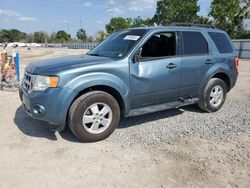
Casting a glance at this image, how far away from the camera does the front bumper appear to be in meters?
4.13

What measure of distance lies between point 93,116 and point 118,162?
37.1 inches

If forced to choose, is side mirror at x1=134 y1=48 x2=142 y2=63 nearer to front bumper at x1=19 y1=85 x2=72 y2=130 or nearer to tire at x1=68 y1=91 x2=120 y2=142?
tire at x1=68 y1=91 x2=120 y2=142

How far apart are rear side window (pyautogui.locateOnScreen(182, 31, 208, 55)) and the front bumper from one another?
2.61m

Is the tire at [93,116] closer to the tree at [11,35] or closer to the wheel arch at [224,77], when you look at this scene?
the wheel arch at [224,77]

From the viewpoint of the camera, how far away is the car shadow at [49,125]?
4.77 metres

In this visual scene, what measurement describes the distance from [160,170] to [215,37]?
3.65 meters

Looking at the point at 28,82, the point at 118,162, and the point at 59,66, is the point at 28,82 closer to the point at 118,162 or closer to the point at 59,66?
the point at 59,66

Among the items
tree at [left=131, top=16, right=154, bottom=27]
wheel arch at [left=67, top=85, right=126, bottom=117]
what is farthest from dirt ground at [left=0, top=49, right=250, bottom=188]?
tree at [left=131, top=16, right=154, bottom=27]

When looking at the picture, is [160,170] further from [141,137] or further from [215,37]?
[215,37]

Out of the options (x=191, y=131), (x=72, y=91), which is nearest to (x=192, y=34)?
(x=191, y=131)

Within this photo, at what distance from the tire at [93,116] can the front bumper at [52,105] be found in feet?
0.49

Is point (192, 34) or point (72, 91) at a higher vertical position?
point (192, 34)

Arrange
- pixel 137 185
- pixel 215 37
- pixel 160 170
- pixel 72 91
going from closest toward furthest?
pixel 137 185 → pixel 160 170 → pixel 72 91 → pixel 215 37

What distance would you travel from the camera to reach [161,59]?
199 inches
